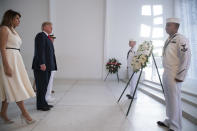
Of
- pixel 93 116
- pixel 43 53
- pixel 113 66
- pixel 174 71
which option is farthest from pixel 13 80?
pixel 113 66

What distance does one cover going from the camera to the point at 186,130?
7.18 feet

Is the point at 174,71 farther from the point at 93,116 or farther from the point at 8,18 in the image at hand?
the point at 8,18

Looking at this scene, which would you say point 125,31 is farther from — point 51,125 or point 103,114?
point 51,125

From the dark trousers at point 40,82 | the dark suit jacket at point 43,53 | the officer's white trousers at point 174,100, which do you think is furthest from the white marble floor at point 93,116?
the dark suit jacket at point 43,53

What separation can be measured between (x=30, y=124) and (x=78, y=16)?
614 centimetres

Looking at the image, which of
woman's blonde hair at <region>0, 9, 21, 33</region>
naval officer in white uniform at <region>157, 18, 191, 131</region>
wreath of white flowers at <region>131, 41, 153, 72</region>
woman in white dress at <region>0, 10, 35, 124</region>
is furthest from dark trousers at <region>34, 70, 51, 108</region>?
naval officer in white uniform at <region>157, 18, 191, 131</region>

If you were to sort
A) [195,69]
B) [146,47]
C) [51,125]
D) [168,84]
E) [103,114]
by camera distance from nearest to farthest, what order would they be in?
[168,84] → [51,125] → [103,114] → [146,47] → [195,69]

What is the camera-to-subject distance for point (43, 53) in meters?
2.85

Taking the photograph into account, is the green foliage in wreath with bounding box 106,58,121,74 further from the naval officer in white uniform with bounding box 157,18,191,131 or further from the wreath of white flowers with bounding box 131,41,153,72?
the naval officer in white uniform with bounding box 157,18,191,131

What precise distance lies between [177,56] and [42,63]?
7.10 feet

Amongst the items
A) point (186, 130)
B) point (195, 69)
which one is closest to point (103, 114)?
point (186, 130)

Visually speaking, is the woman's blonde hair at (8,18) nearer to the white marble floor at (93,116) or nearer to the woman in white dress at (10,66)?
the woman in white dress at (10,66)

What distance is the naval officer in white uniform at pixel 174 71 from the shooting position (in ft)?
6.61

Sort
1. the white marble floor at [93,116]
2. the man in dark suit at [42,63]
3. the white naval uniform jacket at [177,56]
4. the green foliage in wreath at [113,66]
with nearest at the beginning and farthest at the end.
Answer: the white naval uniform jacket at [177,56]
the white marble floor at [93,116]
the man in dark suit at [42,63]
the green foliage in wreath at [113,66]
